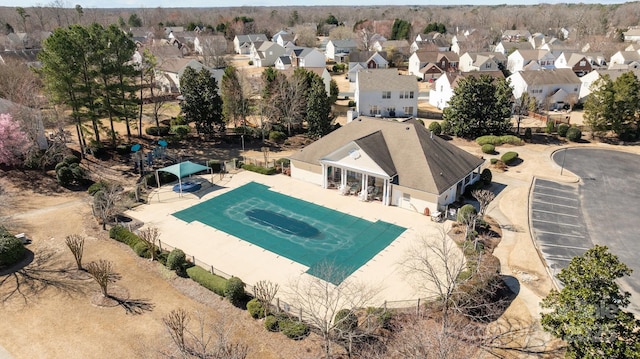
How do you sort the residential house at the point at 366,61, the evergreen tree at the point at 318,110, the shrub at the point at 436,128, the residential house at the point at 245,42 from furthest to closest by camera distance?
the residential house at the point at 245,42
the residential house at the point at 366,61
the shrub at the point at 436,128
the evergreen tree at the point at 318,110

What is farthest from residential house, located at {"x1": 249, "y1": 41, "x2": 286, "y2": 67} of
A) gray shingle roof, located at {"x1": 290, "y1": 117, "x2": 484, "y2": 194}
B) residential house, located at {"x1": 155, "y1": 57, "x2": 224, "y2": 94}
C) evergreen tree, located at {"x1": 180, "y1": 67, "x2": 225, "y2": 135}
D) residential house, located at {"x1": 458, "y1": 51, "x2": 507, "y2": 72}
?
gray shingle roof, located at {"x1": 290, "y1": 117, "x2": 484, "y2": 194}

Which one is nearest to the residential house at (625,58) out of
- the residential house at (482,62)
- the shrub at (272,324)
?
the residential house at (482,62)

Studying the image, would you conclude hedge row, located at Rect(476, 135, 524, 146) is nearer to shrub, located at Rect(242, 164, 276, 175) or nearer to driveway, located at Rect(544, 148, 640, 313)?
driveway, located at Rect(544, 148, 640, 313)

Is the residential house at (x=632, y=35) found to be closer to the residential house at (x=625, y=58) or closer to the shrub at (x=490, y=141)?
the residential house at (x=625, y=58)

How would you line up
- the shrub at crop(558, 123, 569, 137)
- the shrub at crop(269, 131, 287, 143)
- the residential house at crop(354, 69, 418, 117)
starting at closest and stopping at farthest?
1. the shrub at crop(269, 131, 287, 143)
2. the shrub at crop(558, 123, 569, 137)
3. the residential house at crop(354, 69, 418, 117)

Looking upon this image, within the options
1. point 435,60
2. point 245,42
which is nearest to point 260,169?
point 435,60
